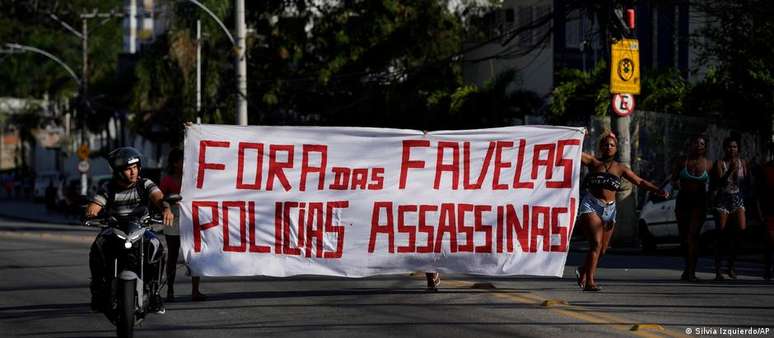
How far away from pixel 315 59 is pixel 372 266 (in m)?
31.2

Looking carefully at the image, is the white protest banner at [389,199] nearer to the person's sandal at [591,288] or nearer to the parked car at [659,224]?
the person's sandal at [591,288]

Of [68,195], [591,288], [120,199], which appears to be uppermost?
[120,199]

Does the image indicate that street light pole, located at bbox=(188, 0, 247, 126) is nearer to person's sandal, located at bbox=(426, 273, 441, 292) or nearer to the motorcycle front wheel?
person's sandal, located at bbox=(426, 273, 441, 292)

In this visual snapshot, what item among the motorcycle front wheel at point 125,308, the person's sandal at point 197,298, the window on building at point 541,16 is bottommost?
the person's sandal at point 197,298

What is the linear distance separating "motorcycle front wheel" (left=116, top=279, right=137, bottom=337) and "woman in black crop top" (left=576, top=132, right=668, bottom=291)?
4.92 meters

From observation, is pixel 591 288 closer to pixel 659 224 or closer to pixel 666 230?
pixel 666 230

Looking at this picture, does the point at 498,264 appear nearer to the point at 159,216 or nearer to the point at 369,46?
the point at 159,216

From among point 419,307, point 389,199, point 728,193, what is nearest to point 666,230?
point 728,193

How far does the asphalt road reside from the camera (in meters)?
10.7

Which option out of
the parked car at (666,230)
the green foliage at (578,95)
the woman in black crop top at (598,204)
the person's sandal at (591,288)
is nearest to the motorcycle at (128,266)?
the woman in black crop top at (598,204)

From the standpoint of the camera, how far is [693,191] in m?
14.7

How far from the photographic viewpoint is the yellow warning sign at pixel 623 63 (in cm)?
2248

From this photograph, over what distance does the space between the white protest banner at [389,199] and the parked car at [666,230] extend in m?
9.24

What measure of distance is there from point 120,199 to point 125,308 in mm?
1017
